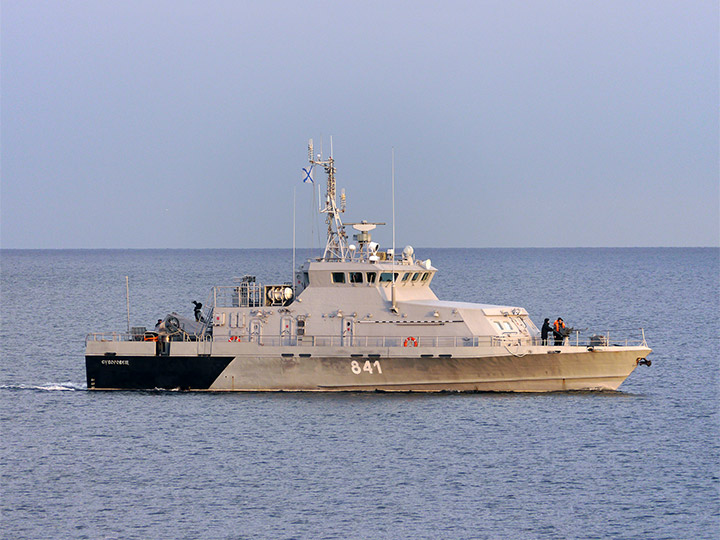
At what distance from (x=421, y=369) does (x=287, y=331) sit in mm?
4929

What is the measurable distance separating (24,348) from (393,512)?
34.5 m

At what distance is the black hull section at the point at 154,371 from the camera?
3756cm

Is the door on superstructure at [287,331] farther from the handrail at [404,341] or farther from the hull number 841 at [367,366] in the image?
the hull number 841 at [367,366]

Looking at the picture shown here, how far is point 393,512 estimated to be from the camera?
82.7ft

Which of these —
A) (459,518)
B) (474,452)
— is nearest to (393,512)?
(459,518)

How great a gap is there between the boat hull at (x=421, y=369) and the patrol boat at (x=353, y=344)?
34 mm

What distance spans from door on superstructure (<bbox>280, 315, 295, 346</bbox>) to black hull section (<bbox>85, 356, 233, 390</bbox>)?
1.96m

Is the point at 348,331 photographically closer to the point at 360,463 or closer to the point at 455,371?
the point at 455,371

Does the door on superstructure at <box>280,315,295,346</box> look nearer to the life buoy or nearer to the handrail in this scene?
the handrail

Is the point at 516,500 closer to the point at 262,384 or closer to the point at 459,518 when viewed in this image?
the point at 459,518

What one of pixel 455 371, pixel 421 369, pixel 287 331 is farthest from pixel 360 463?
pixel 287 331

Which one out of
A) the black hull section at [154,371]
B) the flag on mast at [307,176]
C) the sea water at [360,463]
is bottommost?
the sea water at [360,463]

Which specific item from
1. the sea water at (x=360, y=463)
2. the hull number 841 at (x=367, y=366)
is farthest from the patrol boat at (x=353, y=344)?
the sea water at (x=360, y=463)

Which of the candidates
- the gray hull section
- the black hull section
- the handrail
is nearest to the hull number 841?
the gray hull section
